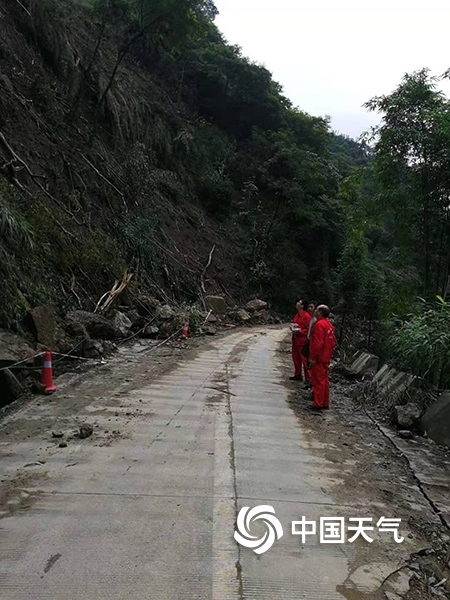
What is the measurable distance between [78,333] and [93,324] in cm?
83

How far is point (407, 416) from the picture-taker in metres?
5.75

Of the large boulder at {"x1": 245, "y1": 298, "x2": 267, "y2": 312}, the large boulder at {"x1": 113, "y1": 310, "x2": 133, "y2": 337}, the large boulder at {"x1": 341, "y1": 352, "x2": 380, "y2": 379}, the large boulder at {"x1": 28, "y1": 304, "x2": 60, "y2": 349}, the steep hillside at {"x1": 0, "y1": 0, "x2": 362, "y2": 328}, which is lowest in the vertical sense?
the large boulder at {"x1": 341, "y1": 352, "x2": 380, "y2": 379}

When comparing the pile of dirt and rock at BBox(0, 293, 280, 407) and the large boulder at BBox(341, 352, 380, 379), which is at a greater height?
the pile of dirt and rock at BBox(0, 293, 280, 407)

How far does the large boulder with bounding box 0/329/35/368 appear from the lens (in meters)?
6.11

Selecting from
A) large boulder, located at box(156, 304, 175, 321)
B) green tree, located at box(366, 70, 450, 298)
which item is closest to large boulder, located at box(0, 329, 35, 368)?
large boulder, located at box(156, 304, 175, 321)

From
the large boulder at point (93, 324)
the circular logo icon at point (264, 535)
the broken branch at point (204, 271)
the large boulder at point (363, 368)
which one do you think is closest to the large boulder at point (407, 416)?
the large boulder at point (363, 368)

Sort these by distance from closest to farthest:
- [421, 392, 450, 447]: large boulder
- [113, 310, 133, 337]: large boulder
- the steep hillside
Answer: [421, 392, 450, 447]: large boulder, [113, 310, 133, 337]: large boulder, the steep hillside

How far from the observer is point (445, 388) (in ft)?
20.0

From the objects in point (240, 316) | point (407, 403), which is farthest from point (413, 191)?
point (240, 316)

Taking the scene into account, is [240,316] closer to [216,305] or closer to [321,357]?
[216,305]

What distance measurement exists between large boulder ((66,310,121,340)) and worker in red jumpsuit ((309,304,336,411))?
4.65 meters

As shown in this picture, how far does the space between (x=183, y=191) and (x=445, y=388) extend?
72.0ft

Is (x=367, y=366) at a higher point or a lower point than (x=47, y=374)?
lower

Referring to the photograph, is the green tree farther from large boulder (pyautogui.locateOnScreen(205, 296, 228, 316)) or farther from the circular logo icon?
large boulder (pyautogui.locateOnScreen(205, 296, 228, 316))
